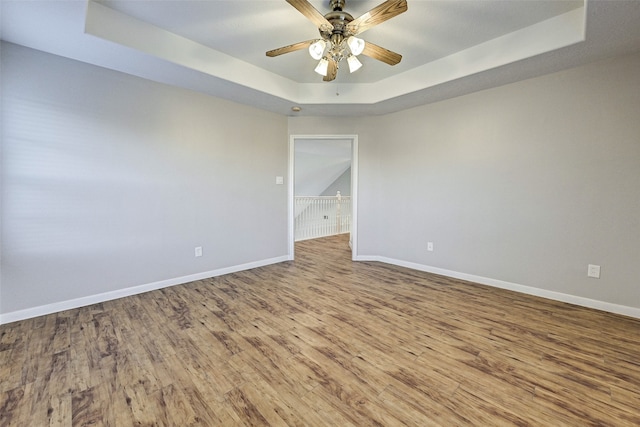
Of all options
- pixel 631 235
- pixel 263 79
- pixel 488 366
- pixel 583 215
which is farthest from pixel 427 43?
pixel 488 366

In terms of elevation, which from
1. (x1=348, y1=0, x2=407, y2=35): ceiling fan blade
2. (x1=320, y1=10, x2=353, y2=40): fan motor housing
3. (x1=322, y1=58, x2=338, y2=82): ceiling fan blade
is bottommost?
(x1=322, y1=58, x2=338, y2=82): ceiling fan blade

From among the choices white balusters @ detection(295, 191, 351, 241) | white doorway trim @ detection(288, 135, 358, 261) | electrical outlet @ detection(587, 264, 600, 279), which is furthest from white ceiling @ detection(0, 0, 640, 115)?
white balusters @ detection(295, 191, 351, 241)

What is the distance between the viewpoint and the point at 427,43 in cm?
264

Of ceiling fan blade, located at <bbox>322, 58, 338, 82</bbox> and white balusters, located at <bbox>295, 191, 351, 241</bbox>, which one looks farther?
white balusters, located at <bbox>295, 191, 351, 241</bbox>

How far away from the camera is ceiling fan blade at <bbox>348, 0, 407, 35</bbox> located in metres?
1.71

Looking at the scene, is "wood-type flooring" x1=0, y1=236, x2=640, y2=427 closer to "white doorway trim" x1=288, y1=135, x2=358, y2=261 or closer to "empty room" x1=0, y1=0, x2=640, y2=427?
"empty room" x1=0, y1=0, x2=640, y2=427

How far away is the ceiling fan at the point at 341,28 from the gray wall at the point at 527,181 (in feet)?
5.73

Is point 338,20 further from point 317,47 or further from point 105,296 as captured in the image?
point 105,296

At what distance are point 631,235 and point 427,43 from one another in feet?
8.64

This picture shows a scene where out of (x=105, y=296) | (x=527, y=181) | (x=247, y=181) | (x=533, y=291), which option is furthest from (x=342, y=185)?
(x=105, y=296)

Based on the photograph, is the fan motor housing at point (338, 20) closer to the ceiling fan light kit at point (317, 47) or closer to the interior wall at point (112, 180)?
the ceiling fan light kit at point (317, 47)

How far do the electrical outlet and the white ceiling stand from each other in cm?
200

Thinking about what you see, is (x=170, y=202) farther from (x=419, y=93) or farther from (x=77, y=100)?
(x=419, y=93)

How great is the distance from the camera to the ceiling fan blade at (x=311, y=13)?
1.71 m
